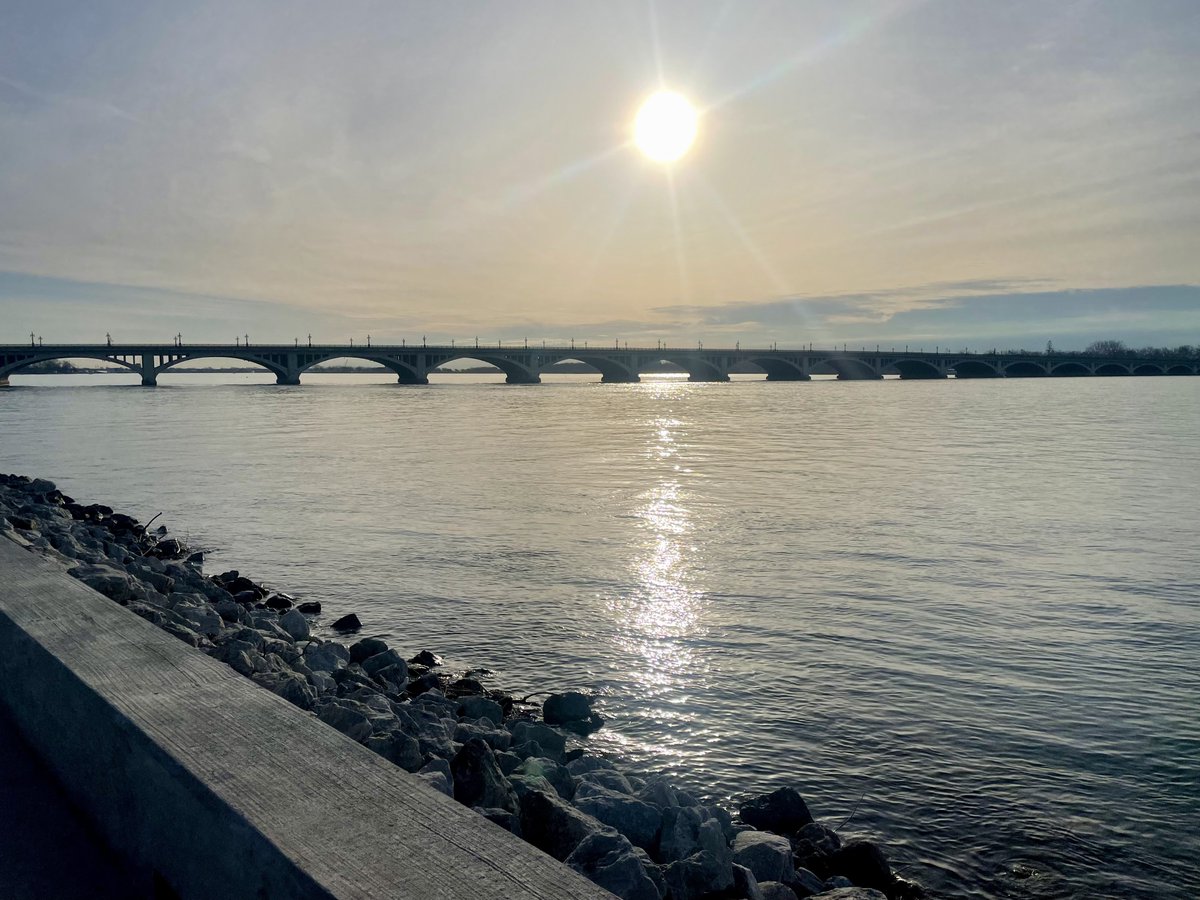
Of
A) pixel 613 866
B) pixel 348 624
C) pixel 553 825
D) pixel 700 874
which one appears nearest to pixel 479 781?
pixel 553 825

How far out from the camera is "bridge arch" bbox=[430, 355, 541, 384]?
126188 mm

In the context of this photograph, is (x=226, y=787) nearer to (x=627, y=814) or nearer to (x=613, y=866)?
(x=613, y=866)

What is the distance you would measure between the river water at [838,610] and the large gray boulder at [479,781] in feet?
6.51

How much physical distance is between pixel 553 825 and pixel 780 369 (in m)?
173

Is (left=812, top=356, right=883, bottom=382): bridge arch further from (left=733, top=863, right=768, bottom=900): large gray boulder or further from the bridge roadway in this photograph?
(left=733, top=863, right=768, bottom=900): large gray boulder

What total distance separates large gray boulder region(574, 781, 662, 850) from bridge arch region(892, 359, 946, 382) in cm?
15678

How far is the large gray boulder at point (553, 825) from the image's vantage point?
4273mm

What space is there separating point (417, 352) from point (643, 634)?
123 meters

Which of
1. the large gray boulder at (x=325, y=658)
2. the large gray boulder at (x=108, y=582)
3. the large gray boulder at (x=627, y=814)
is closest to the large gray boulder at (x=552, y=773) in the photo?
the large gray boulder at (x=627, y=814)

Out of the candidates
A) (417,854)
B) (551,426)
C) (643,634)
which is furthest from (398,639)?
(551,426)

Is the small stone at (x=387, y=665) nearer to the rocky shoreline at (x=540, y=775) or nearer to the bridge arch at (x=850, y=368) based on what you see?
the rocky shoreline at (x=540, y=775)

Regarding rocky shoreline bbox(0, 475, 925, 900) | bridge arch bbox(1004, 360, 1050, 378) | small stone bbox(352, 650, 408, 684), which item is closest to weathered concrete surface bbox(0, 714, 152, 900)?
rocky shoreline bbox(0, 475, 925, 900)

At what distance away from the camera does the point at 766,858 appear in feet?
15.1

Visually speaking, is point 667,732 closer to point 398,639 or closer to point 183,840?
point 398,639
